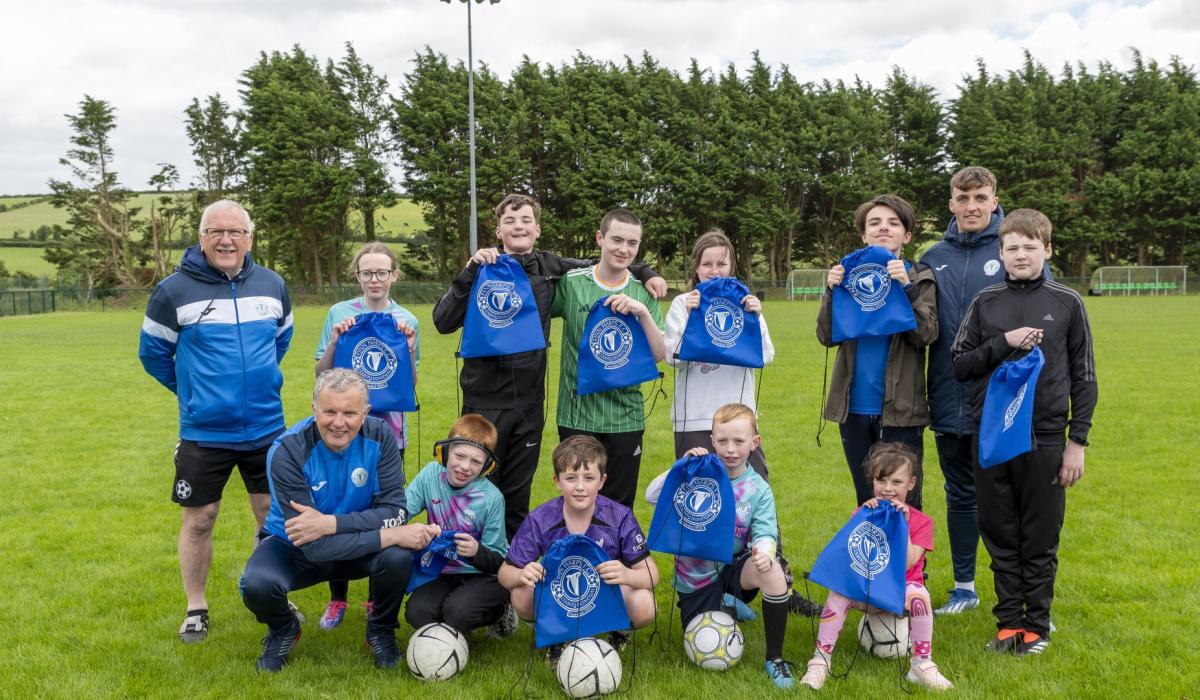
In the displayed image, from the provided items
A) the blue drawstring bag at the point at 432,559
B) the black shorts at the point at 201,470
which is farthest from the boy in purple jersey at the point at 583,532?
the black shorts at the point at 201,470

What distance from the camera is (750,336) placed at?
16.4 ft

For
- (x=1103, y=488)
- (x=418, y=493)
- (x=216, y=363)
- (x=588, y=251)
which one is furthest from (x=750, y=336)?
(x=588, y=251)

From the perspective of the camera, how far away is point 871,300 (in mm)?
4883

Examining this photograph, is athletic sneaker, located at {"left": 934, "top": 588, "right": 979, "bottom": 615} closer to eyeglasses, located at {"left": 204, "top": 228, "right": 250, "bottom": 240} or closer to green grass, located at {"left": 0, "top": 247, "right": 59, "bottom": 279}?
eyeglasses, located at {"left": 204, "top": 228, "right": 250, "bottom": 240}

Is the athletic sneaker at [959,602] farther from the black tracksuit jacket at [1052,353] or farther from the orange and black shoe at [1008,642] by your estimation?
the black tracksuit jacket at [1052,353]

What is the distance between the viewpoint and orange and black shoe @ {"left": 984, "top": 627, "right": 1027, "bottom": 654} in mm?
4496

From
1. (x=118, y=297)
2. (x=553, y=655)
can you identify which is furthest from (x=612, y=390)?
(x=118, y=297)

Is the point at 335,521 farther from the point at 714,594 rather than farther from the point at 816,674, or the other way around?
the point at 816,674

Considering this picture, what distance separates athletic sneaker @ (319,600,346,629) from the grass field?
7cm

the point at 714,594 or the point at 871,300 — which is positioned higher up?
the point at 871,300

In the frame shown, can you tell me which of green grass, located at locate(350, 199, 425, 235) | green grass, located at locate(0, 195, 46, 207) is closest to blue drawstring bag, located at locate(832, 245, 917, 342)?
green grass, located at locate(350, 199, 425, 235)

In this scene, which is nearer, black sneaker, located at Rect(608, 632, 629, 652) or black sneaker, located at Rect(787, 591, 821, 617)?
black sneaker, located at Rect(608, 632, 629, 652)

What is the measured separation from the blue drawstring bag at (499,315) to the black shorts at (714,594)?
1.71m

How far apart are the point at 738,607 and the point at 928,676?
3.77 feet
